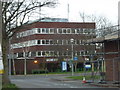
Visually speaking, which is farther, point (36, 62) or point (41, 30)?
point (41, 30)

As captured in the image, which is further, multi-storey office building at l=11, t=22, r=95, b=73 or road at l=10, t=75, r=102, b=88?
multi-storey office building at l=11, t=22, r=95, b=73

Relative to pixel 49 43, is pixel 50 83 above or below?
below

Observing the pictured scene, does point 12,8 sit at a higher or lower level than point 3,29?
higher

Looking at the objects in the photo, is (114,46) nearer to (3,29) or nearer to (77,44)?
(3,29)

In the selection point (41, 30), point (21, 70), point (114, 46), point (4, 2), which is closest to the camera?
point (4, 2)

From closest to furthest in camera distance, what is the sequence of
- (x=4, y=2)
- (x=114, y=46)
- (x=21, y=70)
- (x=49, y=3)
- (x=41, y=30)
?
1. (x=4, y=2)
2. (x=49, y=3)
3. (x=114, y=46)
4. (x=21, y=70)
5. (x=41, y=30)

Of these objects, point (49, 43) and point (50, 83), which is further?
point (49, 43)

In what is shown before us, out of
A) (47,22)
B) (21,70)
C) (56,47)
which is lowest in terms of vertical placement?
(21,70)

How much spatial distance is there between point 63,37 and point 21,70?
12.3 meters

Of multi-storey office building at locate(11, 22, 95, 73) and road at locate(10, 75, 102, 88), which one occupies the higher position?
multi-storey office building at locate(11, 22, 95, 73)

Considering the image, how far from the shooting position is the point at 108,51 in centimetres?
3603

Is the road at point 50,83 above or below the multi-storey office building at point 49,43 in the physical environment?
below

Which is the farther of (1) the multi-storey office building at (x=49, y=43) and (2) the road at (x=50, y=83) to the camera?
(1) the multi-storey office building at (x=49, y=43)

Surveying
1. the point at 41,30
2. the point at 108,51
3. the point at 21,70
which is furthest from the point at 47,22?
the point at 108,51
